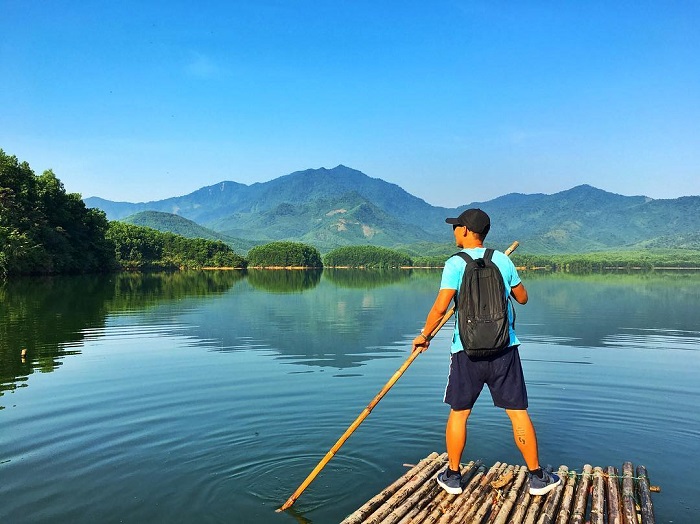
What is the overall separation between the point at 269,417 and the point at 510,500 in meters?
5.76

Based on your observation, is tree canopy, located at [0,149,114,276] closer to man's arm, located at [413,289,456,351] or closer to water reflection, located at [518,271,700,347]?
water reflection, located at [518,271,700,347]

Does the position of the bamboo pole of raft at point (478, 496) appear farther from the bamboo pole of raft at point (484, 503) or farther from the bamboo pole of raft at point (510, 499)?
the bamboo pole of raft at point (510, 499)

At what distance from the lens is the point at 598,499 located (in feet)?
19.1

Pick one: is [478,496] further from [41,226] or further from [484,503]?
[41,226]

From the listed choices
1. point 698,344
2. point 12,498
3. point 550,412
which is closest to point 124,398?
point 12,498

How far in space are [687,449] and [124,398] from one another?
1063cm

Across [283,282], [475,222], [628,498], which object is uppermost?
[475,222]

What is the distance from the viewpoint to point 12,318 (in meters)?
25.2

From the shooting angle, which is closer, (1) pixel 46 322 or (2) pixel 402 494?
(2) pixel 402 494

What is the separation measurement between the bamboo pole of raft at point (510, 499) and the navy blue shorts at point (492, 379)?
917 mm

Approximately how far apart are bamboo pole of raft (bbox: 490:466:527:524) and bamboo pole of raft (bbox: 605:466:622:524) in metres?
0.89

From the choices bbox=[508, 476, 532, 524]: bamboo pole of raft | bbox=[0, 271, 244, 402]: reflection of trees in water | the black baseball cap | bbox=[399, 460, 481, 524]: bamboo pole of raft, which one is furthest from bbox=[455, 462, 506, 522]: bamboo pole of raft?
bbox=[0, 271, 244, 402]: reflection of trees in water

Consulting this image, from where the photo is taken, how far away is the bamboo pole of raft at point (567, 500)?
536cm

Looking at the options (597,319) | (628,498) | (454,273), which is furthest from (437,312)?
(597,319)
